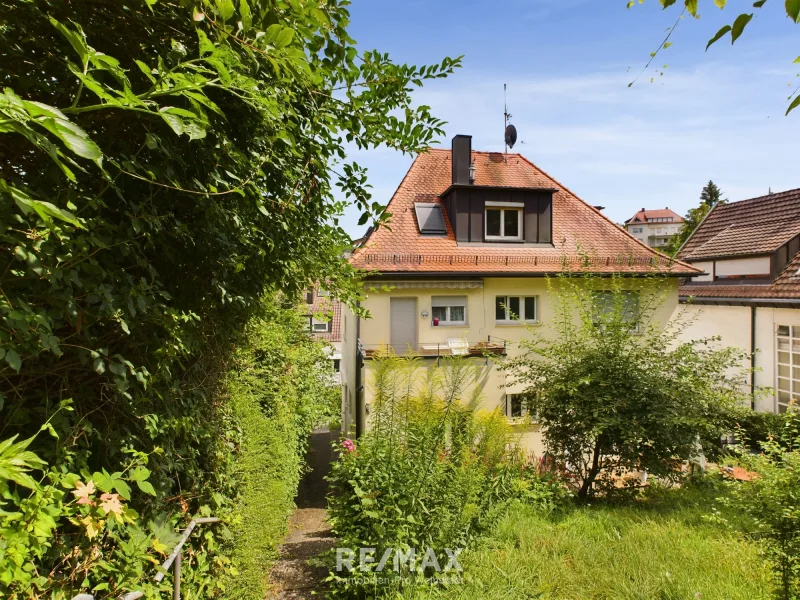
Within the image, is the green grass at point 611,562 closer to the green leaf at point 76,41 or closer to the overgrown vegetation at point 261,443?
the overgrown vegetation at point 261,443

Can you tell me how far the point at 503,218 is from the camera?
13445 millimetres

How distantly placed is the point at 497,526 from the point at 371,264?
7.61 metres

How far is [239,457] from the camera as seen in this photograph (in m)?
3.48

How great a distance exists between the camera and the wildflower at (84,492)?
1453 millimetres

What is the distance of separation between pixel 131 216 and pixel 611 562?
16.1 feet

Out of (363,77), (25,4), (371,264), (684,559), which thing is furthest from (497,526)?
(371,264)

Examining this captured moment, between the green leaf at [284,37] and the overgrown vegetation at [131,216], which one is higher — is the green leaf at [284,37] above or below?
above

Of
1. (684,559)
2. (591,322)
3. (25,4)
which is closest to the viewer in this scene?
(25,4)

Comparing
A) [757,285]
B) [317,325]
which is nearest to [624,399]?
[757,285]

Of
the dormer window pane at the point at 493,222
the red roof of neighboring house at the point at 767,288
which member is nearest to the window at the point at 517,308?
the dormer window pane at the point at 493,222

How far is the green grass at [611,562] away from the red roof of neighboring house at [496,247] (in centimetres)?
729

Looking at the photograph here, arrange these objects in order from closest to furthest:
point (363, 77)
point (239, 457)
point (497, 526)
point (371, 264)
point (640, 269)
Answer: point (363, 77)
point (239, 457)
point (497, 526)
point (371, 264)
point (640, 269)

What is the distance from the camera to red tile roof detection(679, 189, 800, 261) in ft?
47.3

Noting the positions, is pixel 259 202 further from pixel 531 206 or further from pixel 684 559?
pixel 531 206
